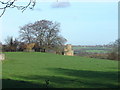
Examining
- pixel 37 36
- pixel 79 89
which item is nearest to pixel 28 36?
pixel 37 36

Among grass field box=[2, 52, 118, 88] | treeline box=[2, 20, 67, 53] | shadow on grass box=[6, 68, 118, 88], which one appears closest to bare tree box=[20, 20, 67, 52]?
treeline box=[2, 20, 67, 53]

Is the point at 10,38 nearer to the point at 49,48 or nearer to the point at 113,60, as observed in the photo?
the point at 49,48

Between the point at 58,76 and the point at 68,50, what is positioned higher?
the point at 68,50

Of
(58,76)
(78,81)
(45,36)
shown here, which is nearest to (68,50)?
(45,36)

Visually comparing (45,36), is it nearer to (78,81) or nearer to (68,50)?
(68,50)

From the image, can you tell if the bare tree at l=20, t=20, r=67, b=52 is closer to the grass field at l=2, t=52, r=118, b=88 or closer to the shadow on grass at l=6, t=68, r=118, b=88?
the grass field at l=2, t=52, r=118, b=88

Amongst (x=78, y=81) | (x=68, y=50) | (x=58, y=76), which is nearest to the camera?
(x=78, y=81)

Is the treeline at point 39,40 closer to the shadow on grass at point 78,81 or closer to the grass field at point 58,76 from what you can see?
the grass field at point 58,76

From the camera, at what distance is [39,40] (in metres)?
46.4

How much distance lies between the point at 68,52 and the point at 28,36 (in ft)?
24.1

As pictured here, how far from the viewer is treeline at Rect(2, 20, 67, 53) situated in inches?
1770

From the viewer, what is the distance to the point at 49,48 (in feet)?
158

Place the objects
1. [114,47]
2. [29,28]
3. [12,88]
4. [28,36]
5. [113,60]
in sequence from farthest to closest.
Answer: [28,36] < [29,28] < [113,60] < [114,47] < [12,88]

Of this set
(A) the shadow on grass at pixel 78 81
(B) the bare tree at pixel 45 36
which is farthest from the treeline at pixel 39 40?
(A) the shadow on grass at pixel 78 81
